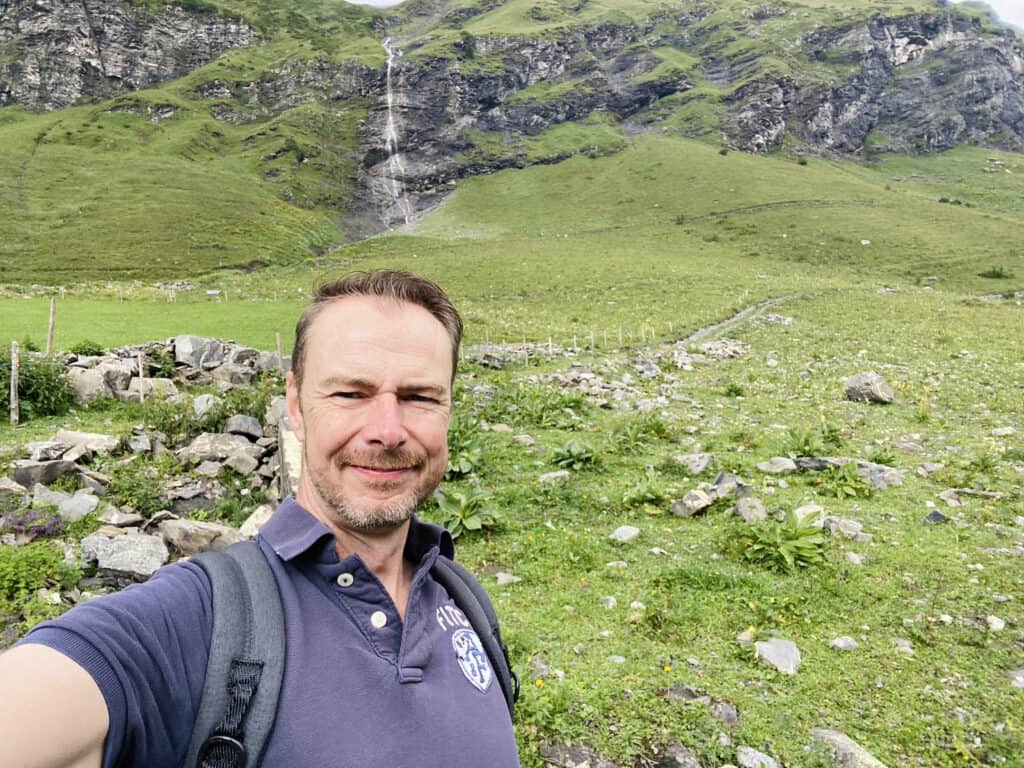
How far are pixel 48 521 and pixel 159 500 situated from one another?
1695 mm

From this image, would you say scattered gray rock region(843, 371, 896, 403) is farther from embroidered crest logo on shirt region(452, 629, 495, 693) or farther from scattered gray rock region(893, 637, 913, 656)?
embroidered crest logo on shirt region(452, 629, 495, 693)

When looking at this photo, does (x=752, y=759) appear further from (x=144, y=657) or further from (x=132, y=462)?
(x=132, y=462)

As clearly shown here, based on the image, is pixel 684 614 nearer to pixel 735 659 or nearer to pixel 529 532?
pixel 735 659

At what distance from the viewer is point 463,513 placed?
9.73 metres

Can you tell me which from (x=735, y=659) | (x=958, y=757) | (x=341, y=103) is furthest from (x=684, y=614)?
(x=341, y=103)

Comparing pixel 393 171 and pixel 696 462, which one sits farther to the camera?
pixel 393 171

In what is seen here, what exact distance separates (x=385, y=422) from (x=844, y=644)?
6186mm

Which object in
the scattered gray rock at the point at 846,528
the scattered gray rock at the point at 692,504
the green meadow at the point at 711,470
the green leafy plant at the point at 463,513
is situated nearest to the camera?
the green meadow at the point at 711,470

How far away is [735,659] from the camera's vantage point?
6262 mm

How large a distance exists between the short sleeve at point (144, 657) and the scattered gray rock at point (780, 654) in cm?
596

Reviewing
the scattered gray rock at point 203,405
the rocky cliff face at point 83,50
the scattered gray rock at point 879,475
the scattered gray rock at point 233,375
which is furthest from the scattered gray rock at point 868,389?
the rocky cliff face at point 83,50

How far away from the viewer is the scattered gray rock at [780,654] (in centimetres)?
605

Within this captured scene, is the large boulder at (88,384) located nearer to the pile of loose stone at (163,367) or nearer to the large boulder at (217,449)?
the pile of loose stone at (163,367)

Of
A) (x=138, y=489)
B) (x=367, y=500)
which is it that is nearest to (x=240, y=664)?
(x=367, y=500)
